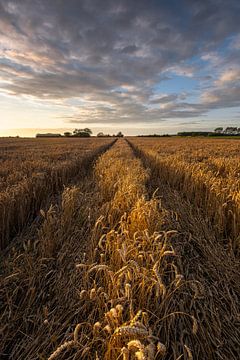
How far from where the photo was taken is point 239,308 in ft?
7.52

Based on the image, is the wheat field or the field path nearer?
the wheat field

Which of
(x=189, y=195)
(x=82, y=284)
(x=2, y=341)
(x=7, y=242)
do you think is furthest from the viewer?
(x=189, y=195)

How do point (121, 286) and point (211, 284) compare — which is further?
point (211, 284)

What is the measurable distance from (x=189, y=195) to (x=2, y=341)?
461cm

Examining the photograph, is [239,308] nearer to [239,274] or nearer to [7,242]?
[239,274]

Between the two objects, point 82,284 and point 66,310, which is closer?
point 66,310

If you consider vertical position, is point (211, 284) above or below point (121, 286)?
below

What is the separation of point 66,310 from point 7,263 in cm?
91

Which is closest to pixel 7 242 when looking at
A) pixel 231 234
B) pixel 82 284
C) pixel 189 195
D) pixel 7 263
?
pixel 7 263

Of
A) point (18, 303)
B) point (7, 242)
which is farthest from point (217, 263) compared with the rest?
point (7, 242)

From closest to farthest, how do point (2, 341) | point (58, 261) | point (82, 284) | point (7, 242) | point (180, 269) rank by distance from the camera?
point (2, 341) → point (82, 284) → point (180, 269) → point (58, 261) → point (7, 242)

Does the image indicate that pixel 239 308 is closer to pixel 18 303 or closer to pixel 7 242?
pixel 18 303

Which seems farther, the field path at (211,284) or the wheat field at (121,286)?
the field path at (211,284)

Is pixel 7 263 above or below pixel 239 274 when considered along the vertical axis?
above
